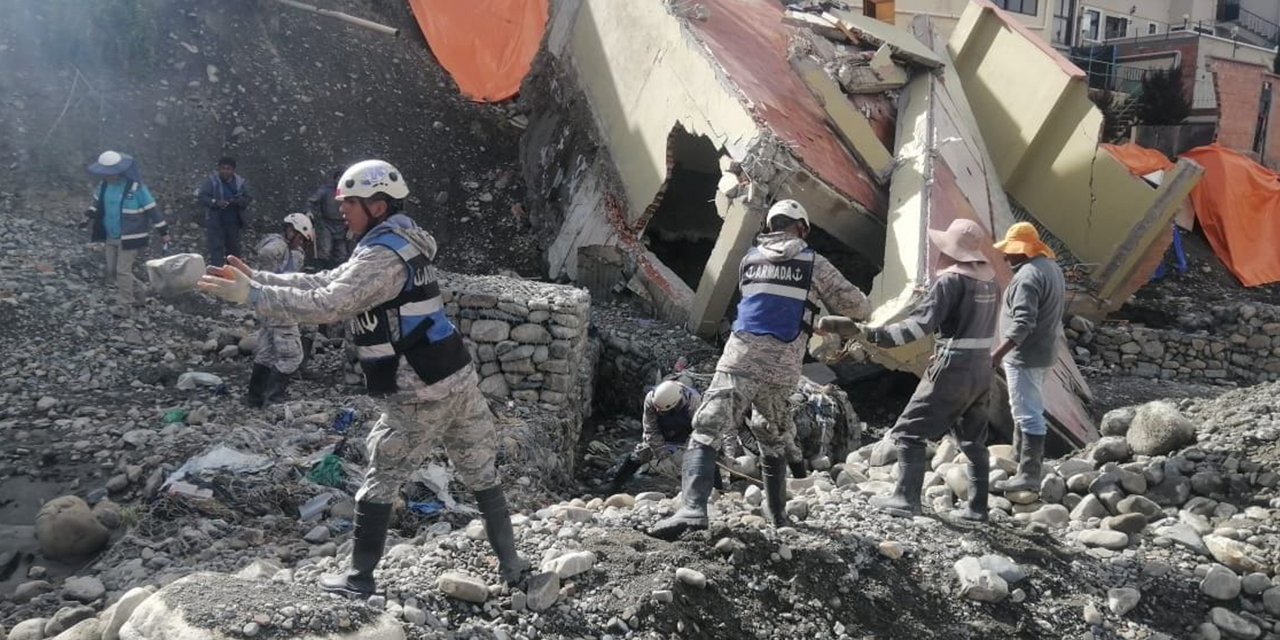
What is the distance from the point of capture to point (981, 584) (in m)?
3.92

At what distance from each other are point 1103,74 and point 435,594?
74.1 feet

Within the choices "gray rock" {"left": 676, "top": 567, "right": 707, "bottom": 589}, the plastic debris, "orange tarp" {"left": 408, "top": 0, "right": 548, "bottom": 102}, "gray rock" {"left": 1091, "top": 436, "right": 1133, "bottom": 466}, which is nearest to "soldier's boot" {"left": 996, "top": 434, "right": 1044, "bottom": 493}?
"gray rock" {"left": 1091, "top": 436, "right": 1133, "bottom": 466}

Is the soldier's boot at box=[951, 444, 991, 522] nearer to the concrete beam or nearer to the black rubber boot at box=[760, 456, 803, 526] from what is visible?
the black rubber boot at box=[760, 456, 803, 526]

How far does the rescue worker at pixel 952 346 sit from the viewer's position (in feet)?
14.0

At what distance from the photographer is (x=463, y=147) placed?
40.1ft

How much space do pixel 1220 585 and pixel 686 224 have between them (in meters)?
7.77

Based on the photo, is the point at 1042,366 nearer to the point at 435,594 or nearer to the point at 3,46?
the point at 435,594

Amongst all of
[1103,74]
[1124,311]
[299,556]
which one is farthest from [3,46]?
[1103,74]

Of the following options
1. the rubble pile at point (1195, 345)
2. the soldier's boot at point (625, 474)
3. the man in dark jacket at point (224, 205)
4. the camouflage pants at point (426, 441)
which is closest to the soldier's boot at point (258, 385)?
the man in dark jacket at point (224, 205)

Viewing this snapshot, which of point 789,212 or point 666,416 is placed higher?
point 789,212

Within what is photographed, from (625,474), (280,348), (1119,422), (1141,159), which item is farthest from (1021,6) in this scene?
(280,348)

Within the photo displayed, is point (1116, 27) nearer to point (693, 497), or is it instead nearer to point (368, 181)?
point (693, 497)

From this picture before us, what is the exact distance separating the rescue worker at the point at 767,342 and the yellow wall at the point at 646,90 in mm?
3967

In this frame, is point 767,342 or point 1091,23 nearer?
point 767,342
